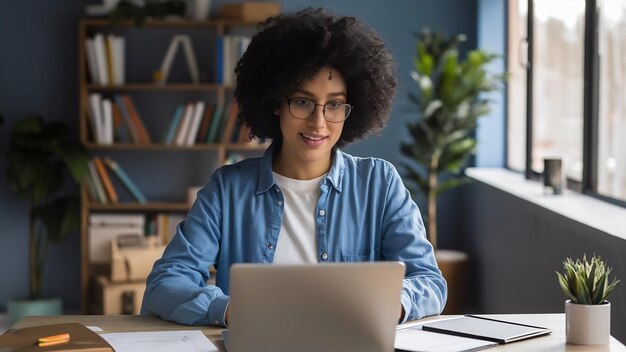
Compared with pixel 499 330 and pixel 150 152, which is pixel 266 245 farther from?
pixel 150 152

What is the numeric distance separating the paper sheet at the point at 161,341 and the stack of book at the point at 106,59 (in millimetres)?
3971

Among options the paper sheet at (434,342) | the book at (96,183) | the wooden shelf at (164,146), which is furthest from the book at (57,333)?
the book at (96,183)

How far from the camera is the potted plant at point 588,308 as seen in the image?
1.97 m

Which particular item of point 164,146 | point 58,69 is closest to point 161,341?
point 164,146

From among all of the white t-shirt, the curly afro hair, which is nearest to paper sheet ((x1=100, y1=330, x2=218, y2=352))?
the white t-shirt

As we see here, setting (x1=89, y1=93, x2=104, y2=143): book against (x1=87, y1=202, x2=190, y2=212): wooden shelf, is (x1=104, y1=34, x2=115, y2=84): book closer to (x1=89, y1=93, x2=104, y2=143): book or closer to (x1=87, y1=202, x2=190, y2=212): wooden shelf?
(x1=89, y1=93, x2=104, y2=143): book

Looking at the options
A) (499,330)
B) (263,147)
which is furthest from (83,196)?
(499,330)

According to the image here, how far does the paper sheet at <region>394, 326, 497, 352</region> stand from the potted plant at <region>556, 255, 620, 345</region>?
0.17 meters

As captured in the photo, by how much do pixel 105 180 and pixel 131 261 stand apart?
59cm

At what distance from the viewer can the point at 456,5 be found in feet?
20.3

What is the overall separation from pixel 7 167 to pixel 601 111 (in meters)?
3.66

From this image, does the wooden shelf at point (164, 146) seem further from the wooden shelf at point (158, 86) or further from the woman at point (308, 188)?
the woman at point (308, 188)

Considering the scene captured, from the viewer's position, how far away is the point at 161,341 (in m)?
2.00

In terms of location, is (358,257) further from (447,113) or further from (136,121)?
(136,121)
